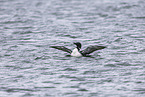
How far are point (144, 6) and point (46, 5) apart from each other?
9.78 m

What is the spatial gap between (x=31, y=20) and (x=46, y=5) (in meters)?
8.06

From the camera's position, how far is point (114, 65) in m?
15.1

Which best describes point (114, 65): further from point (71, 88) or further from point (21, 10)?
point (21, 10)

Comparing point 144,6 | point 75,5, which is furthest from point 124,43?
point 75,5

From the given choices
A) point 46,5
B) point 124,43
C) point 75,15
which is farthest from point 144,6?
point 124,43

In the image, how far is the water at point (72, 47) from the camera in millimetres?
12477

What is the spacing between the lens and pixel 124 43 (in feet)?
64.5

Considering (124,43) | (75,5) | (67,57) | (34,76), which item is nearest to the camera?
(34,76)

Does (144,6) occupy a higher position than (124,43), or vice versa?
(144,6)

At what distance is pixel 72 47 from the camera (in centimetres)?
1903

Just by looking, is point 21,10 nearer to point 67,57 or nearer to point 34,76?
point 67,57

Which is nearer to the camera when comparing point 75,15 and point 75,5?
point 75,15

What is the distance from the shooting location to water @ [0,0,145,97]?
12.5 metres

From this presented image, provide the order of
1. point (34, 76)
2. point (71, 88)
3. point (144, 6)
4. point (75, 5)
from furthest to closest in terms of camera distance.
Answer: point (75, 5) < point (144, 6) < point (34, 76) < point (71, 88)
